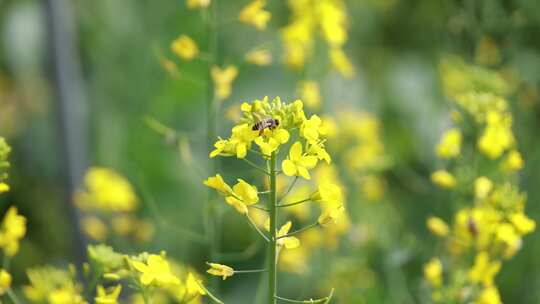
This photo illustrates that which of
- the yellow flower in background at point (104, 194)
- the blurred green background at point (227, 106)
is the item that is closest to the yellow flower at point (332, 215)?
the blurred green background at point (227, 106)

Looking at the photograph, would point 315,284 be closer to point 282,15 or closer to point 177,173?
point 177,173

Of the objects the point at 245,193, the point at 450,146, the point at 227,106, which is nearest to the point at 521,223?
the point at 450,146

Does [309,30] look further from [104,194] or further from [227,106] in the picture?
[227,106]

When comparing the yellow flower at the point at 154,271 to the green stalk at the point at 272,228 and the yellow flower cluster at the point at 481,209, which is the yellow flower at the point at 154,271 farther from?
the yellow flower cluster at the point at 481,209

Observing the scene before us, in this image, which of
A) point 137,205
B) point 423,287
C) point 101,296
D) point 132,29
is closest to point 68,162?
point 137,205

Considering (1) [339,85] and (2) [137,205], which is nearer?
(2) [137,205]

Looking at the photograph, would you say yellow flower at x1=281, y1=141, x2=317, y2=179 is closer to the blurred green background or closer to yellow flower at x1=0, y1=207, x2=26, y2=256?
yellow flower at x1=0, y1=207, x2=26, y2=256
